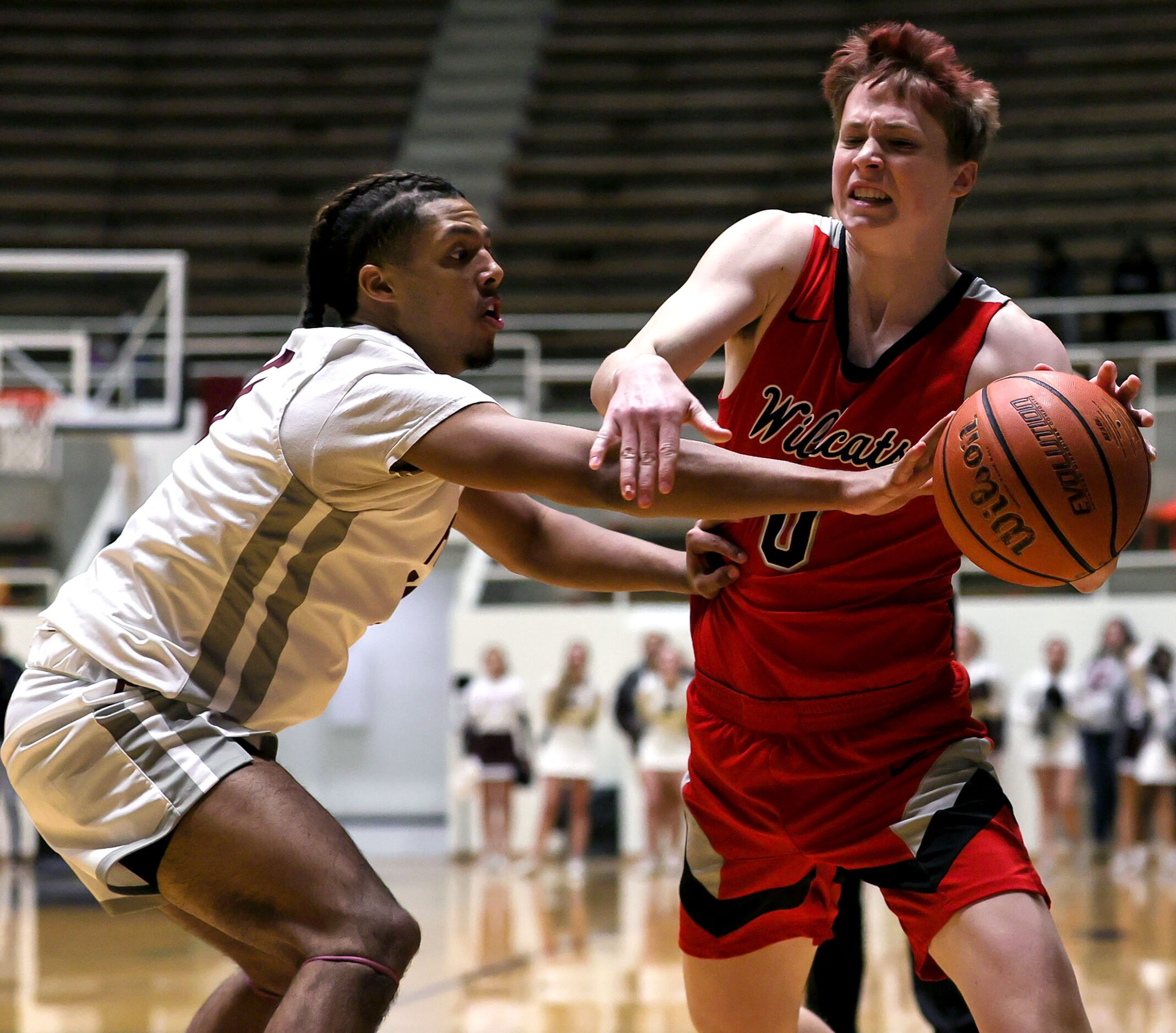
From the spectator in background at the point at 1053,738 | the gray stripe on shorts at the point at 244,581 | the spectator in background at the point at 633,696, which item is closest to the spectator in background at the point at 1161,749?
the spectator in background at the point at 1053,738

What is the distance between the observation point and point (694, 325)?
7.94 feet

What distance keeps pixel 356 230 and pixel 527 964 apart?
14.7 ft

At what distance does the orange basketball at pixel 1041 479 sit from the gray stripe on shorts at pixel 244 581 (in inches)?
39.3

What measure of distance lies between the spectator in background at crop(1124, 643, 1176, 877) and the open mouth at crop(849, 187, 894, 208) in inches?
336

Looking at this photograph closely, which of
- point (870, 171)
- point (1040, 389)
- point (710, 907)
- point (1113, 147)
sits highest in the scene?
point (1113, 147)

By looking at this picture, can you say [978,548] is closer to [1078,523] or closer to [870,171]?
[1078,523]

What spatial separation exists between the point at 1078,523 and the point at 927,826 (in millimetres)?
624

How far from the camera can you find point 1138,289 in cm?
1291

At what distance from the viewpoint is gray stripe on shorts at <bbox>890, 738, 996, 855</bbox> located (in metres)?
2.51

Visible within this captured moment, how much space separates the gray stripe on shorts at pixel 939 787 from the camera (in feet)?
8.22

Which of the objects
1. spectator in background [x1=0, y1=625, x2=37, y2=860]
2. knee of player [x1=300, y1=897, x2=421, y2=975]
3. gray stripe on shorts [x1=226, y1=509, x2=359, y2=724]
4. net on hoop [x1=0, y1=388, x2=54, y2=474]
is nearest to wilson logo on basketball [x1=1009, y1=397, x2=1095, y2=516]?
gray stripe on shorts [x1=226, y1=509, x2=359, y2=724]

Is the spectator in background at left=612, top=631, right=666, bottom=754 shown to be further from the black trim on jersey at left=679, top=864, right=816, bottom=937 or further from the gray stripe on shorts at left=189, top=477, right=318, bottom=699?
the gray stripe on shorts at left=189, top=477, right=318, bottom=699

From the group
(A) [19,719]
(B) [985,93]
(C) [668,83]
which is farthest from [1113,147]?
(A) [19,719]

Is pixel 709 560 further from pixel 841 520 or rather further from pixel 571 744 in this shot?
pixel 571 744
